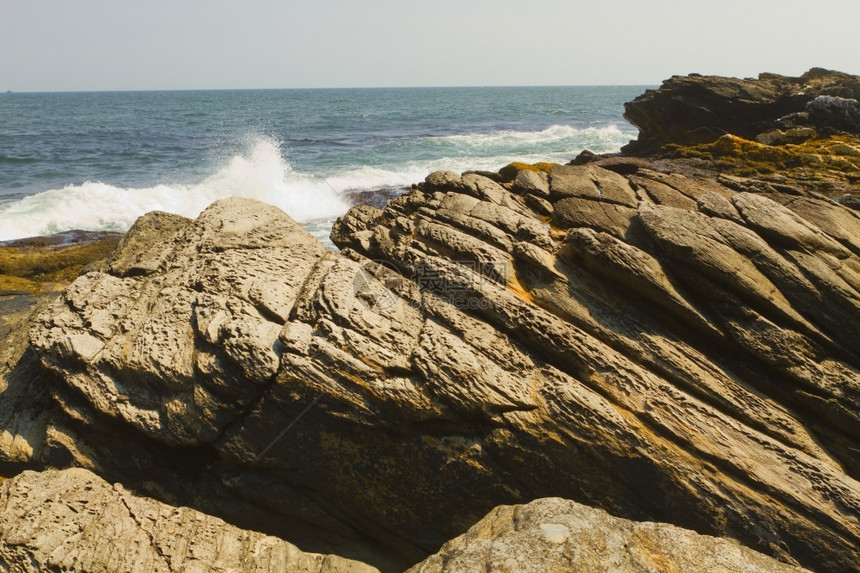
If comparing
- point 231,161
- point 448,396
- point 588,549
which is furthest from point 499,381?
point 231,161

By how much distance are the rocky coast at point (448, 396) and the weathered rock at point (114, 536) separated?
0.03 m

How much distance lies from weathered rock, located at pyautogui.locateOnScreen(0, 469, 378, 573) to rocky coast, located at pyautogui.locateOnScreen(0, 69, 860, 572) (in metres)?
0.03

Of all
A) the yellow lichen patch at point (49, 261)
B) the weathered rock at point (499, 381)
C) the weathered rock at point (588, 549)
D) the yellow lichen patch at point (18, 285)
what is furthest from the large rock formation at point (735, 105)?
the yellow lichen patch at point (18, 285)

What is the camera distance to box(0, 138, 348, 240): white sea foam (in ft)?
84.9

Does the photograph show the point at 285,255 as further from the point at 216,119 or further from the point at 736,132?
the point at 216,119

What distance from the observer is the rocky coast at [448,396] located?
22.7 ft

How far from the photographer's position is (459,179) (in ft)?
35.6

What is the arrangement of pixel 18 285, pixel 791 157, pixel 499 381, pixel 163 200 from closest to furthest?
pixel 499 381 < pixel 18 285 < pixel 791 157 < pixel 163 200

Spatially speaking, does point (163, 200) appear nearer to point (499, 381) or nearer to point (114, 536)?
point (114, 536)

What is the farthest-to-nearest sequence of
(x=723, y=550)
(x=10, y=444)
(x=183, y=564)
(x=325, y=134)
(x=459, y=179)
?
(x=325, y=134) < (x=459, y=179) < (x=10, y=444) < (x=183, y=564) < (x=723, y=550)

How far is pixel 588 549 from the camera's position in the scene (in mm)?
5352

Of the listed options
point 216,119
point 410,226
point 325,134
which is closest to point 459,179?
point 410,226

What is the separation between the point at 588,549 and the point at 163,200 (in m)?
30.7

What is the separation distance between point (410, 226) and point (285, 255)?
7.22ft
